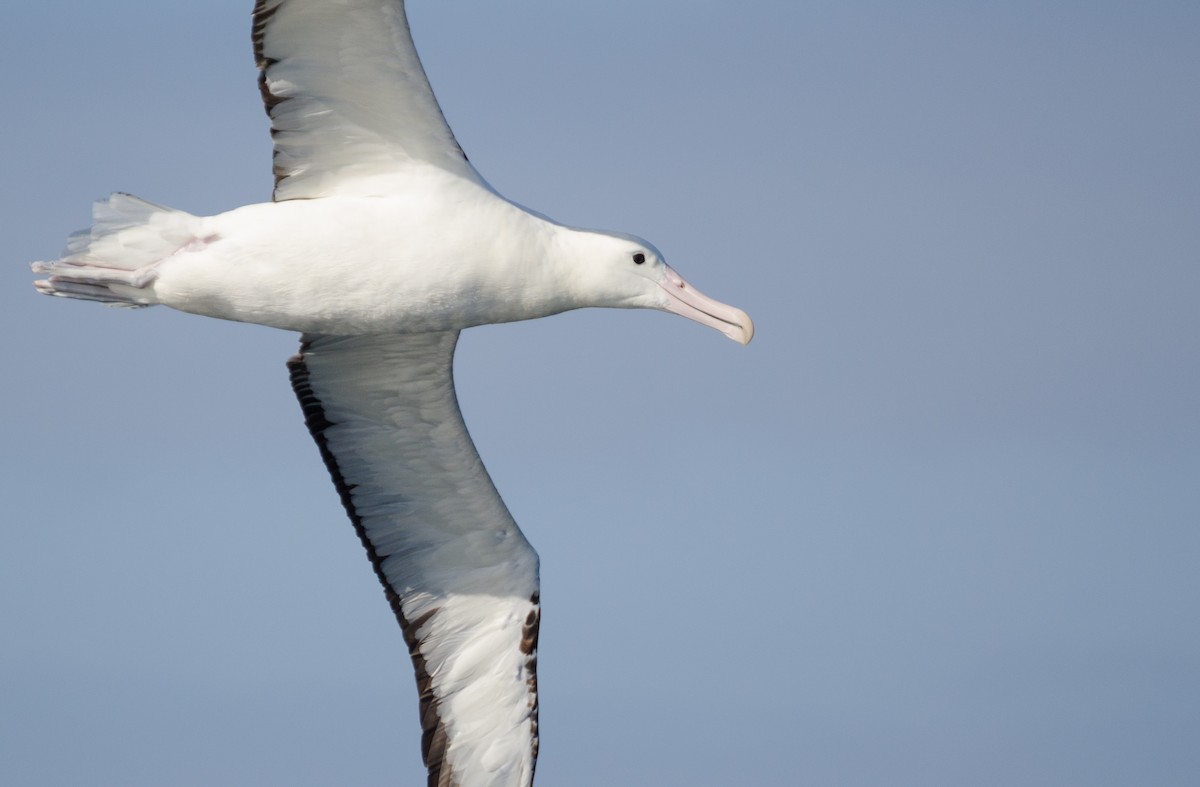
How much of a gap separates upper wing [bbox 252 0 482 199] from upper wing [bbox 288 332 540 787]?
1756 millimetres

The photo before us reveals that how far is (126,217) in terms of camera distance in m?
11.4

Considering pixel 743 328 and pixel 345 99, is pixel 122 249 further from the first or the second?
pixel 743 328

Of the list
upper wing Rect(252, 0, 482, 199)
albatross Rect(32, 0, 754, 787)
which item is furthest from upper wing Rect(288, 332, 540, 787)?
upper wing Rect(252, 0, 482, 199)

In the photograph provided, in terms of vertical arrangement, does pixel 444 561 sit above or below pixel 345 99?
below

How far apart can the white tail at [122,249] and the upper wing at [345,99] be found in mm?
815

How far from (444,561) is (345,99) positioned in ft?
12.3

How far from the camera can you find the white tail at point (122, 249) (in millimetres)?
11320

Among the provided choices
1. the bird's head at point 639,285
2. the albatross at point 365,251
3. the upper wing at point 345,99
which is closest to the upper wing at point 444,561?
the albatross at point 365,251

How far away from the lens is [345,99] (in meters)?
11.5

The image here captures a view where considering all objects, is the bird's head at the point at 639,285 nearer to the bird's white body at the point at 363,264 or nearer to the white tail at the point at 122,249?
the bird's white body at the point at 363,264

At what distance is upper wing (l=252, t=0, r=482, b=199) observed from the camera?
11031mm

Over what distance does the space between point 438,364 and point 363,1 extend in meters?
2.88

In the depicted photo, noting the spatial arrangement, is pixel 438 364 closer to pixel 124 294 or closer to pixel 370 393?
pixel 370 393

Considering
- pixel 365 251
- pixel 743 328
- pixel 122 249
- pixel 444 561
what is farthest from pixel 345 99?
pixel 444 561
